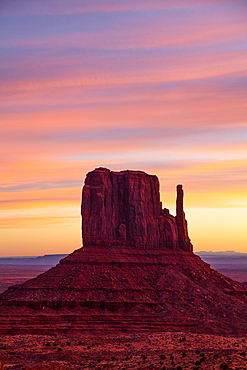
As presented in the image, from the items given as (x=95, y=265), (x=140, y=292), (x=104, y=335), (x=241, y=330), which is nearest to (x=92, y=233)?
(x=95, y=265)

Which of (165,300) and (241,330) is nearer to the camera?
(241,330)

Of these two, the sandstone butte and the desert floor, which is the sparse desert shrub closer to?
the desert floor

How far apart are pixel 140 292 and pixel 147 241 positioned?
1821cm

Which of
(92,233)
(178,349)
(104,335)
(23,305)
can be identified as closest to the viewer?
(178,349)

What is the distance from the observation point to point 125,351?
111m

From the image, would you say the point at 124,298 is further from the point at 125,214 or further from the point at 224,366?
the point at 224,366

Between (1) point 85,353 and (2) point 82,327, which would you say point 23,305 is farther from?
(1) point 85,353

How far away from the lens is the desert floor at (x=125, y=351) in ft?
299

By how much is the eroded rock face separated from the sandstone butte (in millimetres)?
220

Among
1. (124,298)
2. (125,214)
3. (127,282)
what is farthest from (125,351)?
(125,214)

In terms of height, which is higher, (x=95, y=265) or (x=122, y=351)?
(x=95, y=265)

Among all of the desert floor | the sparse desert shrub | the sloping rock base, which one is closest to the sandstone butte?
the sloping rock base

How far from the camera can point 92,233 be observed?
154 meters

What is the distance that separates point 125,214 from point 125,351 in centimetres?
5101
